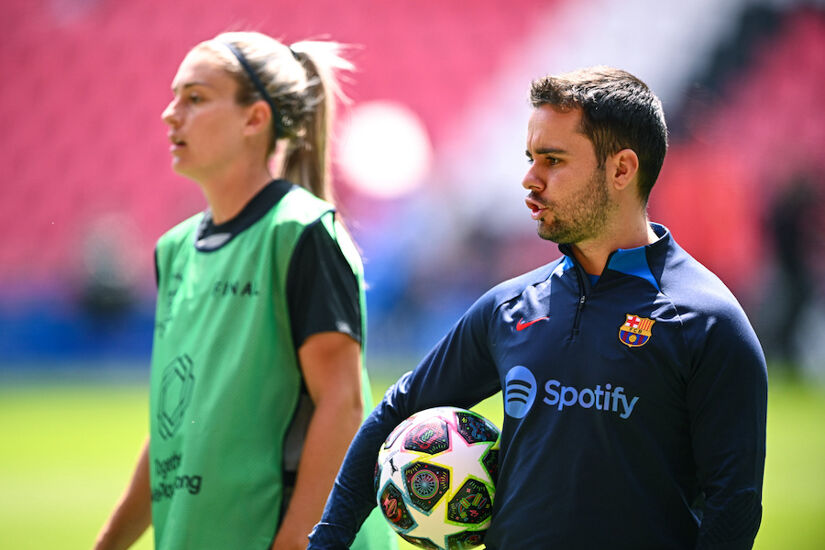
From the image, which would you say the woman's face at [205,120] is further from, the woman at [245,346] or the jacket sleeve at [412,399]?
the jacket sleeve at [412,399]

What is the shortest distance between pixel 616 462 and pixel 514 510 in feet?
0.89

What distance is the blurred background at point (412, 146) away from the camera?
56.0 ft

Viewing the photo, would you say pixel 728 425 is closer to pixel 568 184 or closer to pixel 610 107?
pixel 568 184

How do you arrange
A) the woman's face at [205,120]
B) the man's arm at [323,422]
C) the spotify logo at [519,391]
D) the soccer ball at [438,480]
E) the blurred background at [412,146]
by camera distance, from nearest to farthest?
the spotify logo at [519,391] < the soccer ball at [438,480] < the man's arm at [323,422] < the woman's face at [205,120] < the blurred background at [412,146]

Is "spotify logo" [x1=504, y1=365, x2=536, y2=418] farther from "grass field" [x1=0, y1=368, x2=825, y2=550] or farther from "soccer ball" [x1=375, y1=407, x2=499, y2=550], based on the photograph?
"grass field" [x1=0, y1=368, x2=825, y2=550]

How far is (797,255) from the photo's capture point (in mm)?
15523

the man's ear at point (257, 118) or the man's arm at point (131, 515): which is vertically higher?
the man's ear at point (257, 118)

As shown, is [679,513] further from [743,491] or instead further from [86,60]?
[86,60]

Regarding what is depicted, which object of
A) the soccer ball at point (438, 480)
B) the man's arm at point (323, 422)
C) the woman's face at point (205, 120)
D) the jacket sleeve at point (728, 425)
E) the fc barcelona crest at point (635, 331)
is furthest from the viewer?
the woman's face at point (205, 120)

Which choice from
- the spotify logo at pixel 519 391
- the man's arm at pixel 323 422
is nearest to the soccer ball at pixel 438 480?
the spotify logo at pixel 519 391

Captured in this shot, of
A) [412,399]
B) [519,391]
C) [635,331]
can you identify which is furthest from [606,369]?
[412,399]

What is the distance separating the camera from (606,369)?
2.15 metres

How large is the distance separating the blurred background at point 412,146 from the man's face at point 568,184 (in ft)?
46.6

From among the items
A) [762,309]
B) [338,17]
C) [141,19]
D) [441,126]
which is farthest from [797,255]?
[141,19]
